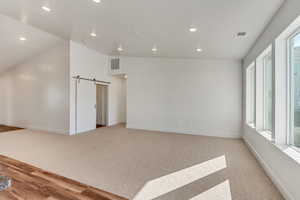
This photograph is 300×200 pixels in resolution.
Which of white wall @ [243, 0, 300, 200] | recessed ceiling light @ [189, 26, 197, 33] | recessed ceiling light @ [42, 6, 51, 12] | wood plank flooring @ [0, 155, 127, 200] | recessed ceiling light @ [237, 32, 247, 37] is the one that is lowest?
wood plank flooring @ [0, 155, 127, 200]

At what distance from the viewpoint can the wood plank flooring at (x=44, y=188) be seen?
6.06ft

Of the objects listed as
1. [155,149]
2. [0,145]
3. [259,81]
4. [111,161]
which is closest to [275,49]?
[259,81]

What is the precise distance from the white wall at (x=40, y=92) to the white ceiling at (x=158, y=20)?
4.44 ft

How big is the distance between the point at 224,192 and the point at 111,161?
209 centimetres

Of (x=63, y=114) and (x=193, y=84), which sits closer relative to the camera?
(x=63, y=114)

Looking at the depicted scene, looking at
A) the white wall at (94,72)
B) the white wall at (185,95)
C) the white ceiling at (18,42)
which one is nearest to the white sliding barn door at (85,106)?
the white wall at (94,72)

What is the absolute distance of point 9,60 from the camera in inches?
228

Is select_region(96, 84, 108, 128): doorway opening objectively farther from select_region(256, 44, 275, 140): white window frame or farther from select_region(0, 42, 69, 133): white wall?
select_region(256, 44, 275, 140): white window frame

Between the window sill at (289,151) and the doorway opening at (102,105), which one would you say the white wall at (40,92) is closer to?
the doorway opening at (102,105)

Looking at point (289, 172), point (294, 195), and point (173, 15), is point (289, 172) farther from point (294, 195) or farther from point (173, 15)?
point (173, 15)

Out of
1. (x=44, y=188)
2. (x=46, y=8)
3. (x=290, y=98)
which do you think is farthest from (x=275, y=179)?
(x=46, y=8)

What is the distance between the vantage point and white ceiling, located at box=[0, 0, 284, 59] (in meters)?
2.51

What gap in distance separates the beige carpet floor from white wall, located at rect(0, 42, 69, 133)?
1.27 meters

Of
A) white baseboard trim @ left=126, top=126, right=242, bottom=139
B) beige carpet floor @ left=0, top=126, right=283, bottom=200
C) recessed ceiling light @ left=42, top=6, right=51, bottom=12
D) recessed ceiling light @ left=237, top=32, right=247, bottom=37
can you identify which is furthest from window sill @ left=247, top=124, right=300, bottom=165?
recessed ceiling light @ left=42, top=6, right=51, bottom=12
